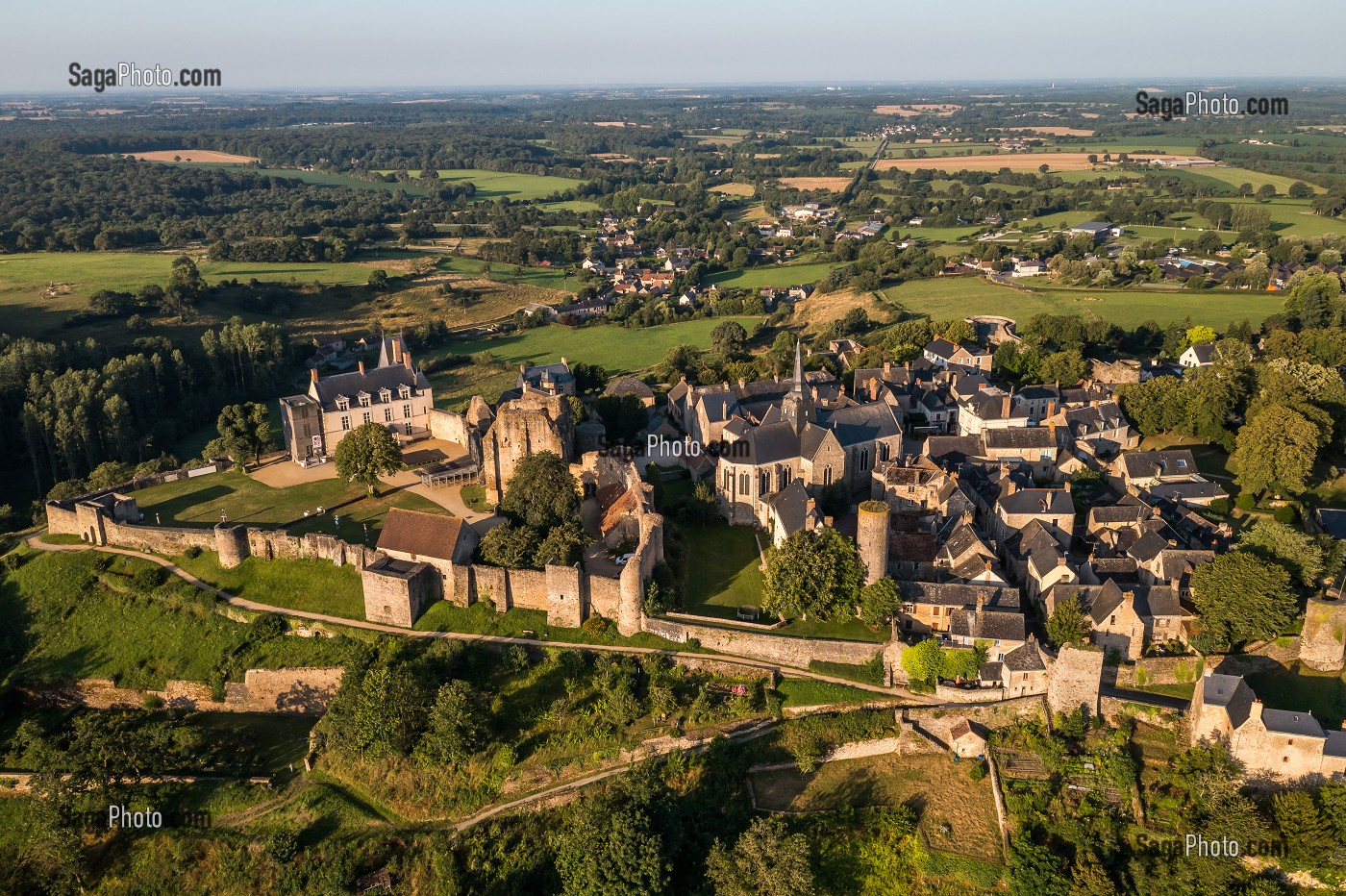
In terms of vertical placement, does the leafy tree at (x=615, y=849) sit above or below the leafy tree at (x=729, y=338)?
below

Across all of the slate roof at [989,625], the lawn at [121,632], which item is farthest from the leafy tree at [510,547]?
the slate roof at [989,625]

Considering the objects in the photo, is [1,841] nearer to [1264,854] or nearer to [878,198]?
[1264,854]

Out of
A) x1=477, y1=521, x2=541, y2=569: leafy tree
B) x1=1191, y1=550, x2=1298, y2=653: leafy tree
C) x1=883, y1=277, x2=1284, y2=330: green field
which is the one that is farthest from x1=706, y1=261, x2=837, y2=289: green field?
x1=1191, y1=550, x2=1298, y2=653: leafy tree

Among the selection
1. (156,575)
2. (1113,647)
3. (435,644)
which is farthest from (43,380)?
(1113,647)

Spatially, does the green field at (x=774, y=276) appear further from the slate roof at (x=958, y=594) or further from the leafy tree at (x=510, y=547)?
the slate roof at (x=958, y=594)

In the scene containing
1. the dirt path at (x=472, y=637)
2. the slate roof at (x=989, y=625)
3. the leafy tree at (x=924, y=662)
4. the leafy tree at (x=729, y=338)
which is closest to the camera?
the leafy tree at (x=924, y=662)

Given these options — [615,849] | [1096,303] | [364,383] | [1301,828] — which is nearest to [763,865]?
[615,849]

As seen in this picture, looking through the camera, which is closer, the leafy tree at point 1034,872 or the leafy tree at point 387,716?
the leafy tree at point 1034,872

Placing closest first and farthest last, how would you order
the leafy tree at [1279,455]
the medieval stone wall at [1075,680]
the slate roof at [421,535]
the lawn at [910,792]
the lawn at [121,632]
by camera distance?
1. the lawn at [910,792]
2. the medieval stone wall at [1075,680]
3. the lawn at [121,632]
4. the slate roof at [421,535]
5. the leafy tree at [1279,455]
